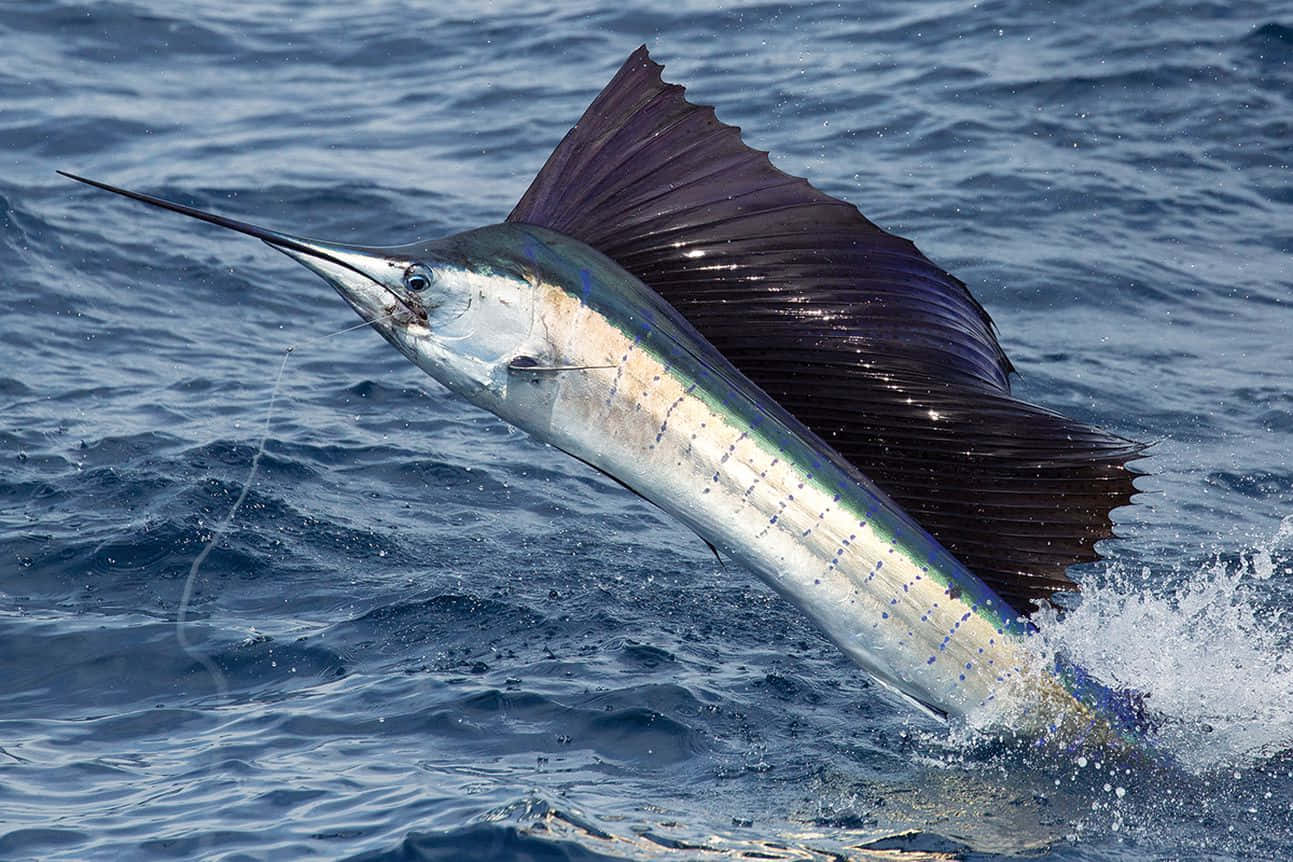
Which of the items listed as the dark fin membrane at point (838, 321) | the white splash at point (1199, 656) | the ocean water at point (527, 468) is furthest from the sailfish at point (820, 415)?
the ocean water at point (527, 468)

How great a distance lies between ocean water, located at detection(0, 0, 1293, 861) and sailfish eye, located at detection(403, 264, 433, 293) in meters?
1.26

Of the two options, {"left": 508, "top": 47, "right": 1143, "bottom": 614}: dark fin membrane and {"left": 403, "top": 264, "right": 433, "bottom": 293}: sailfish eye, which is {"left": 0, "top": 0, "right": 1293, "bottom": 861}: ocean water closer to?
{"left": 508, "top": 47, "right": 1143, "bottom": 614}: dark fin membrane

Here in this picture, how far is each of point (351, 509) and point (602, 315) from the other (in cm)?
293

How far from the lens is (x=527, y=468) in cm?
657

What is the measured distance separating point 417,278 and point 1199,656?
2.73 meters

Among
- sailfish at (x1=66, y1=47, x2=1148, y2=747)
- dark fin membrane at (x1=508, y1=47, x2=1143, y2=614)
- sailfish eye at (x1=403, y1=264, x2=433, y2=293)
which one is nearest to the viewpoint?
sailfish eye at (x1=403, y1=264, x2=433, y2=293)

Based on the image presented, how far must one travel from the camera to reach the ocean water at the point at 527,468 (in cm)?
386

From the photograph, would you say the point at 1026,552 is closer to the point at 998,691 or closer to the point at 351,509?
the point at 998,691

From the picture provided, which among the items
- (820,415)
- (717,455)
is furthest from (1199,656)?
(717,455)

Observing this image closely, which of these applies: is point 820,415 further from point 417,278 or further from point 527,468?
point 527,468

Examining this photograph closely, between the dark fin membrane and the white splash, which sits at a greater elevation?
the dark fin membrane

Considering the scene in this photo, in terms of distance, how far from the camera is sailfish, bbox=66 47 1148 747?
329 cm

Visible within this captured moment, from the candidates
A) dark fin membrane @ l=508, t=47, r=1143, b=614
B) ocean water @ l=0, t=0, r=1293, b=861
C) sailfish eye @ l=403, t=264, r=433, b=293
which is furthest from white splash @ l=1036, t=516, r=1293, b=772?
sailfish eye @ l=403, t=264, r=433, b=293

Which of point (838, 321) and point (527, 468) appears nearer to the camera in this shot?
point (838, 321)
